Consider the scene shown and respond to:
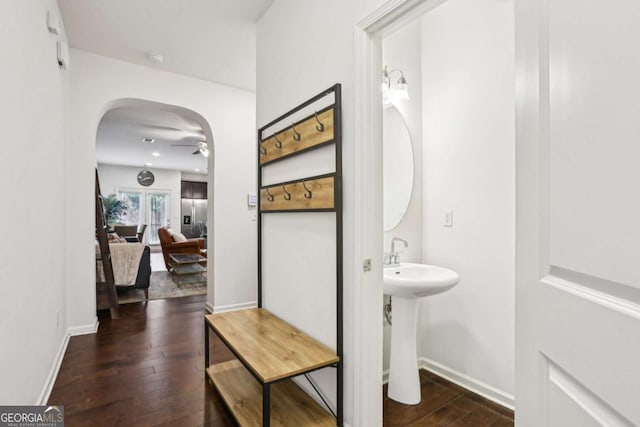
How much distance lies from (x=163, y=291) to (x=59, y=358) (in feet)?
7.75

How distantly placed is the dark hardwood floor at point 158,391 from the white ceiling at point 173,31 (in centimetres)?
270

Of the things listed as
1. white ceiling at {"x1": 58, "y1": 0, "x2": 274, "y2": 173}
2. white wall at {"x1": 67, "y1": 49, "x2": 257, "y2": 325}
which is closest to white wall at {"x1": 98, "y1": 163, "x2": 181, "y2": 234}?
white wall at {"x1": 67, "y1": 49, "x2": 257, "y2": 325}

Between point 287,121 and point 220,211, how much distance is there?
2.00 m

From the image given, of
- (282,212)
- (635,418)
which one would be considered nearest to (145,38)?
(282,212)

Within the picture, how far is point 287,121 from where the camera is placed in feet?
6.91

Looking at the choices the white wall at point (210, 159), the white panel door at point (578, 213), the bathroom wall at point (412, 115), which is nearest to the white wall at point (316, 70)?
the bathroom wall at point (412, 115)

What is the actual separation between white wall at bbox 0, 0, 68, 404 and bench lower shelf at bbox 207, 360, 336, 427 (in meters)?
0.97

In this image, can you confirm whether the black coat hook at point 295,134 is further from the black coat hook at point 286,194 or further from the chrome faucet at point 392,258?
the chrome faucet at point 392,258

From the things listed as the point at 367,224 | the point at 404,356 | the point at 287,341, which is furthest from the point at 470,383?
the point at 367,224

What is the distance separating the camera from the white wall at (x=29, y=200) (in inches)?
51.4

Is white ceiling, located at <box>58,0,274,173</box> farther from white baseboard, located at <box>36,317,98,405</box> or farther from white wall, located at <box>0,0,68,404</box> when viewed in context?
white baseboard, located at <box>36,317,98,405</box>

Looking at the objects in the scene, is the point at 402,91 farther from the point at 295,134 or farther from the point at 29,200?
the point at 29,200

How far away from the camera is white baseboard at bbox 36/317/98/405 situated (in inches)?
76.4

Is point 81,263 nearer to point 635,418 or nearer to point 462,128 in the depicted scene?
point 462,128
